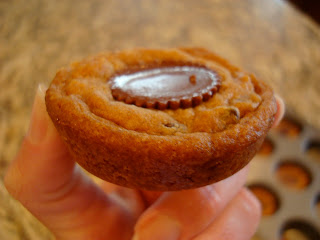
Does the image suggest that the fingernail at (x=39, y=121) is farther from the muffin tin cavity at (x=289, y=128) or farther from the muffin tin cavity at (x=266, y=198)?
Answer: the muffin tin cavity at (x=289, y=128)

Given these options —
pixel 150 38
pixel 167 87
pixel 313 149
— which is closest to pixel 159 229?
pixel 167 87

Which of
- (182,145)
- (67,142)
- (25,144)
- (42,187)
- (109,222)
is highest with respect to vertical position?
(182,145)

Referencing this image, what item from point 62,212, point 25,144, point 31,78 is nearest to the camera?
point 25,144

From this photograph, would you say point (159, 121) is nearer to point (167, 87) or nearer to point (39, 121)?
point (167, 87)

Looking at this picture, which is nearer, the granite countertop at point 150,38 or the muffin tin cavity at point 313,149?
the muffin tin cavity at point 313,149

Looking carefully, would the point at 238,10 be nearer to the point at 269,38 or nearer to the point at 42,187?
the point at 269,38

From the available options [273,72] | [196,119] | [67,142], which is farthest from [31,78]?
[273,72]

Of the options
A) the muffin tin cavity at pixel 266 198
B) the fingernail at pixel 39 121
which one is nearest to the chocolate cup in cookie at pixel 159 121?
the fingernail at pixel 39 121
